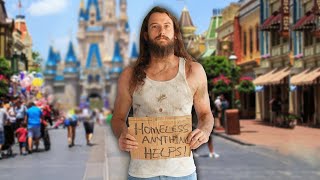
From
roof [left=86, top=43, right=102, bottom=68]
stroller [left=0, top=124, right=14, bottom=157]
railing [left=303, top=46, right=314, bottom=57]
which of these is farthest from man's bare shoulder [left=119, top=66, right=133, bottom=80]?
roof [left=86, top=43, right=102, bottom=68]

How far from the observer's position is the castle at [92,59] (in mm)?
159250

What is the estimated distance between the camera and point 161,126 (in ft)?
11.6

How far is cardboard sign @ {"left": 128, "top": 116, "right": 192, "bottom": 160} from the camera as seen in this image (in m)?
3.54

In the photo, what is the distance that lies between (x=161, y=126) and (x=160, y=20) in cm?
56

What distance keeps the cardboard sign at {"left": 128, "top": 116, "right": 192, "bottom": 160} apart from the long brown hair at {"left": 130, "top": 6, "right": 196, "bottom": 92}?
0.79 feet

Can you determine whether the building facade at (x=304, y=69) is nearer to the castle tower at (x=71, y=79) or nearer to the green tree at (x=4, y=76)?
the green tree at (x=4, y=76)

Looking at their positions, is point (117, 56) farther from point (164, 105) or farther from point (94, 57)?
point (164, 105)

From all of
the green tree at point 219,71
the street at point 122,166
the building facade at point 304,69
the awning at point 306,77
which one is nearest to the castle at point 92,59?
the green tree at point 219,71

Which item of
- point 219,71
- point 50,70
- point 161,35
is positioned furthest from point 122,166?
point 50,70

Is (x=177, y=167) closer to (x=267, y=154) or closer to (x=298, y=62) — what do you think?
(x=267, y=154)

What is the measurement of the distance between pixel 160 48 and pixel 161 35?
67 mm

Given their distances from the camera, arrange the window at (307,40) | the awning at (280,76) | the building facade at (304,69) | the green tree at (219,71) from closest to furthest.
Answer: the building facade at (304,69), the window at (307,40), the awning at (280,76), the green tree at (219,71)

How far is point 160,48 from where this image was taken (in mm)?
3668

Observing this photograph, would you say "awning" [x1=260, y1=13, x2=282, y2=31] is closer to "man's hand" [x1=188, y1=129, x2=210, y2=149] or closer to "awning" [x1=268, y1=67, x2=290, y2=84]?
"awning" [x1=268, y1=67, x2=290, y2=84]
